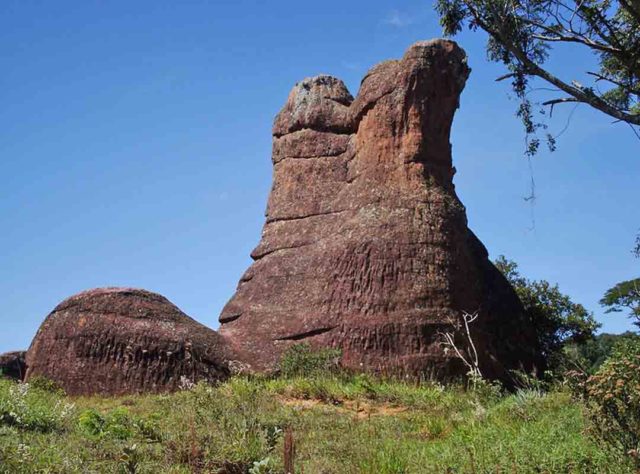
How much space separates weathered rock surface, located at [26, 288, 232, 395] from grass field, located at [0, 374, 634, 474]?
4.31m

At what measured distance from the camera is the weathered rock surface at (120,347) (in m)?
19.4

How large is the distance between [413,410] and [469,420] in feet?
10.2

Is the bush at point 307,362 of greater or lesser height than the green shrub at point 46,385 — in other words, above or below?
above

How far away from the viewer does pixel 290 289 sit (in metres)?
21.8

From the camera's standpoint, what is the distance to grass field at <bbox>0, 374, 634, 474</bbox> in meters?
8.60

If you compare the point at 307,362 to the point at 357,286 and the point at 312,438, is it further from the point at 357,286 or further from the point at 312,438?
the point at 312,438

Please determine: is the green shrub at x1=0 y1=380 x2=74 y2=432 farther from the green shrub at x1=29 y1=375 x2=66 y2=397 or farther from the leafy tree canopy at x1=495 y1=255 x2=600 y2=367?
the leafy tree canopy at x1=495 y1=255 x2=600 y2=367

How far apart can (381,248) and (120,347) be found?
686 cm

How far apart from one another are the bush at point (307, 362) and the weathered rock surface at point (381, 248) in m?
0.61

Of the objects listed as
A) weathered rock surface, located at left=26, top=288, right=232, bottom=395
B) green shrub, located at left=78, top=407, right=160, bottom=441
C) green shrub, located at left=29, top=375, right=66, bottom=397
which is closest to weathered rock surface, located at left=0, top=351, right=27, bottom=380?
weathered rock surface, located at left=26, top=288, right=232, bottom=395

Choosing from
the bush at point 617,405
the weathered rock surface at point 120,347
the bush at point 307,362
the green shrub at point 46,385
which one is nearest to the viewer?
the bush at point 617,405

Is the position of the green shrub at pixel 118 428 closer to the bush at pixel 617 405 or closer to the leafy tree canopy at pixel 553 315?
the bush at pixel 617 405

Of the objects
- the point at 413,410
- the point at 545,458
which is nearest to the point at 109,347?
the point at 413,410

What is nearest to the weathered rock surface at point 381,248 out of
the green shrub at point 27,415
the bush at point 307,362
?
the bush at point 307,362
